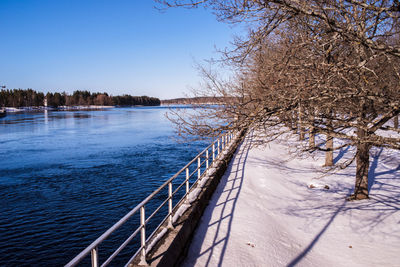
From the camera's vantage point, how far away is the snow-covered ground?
221 inches

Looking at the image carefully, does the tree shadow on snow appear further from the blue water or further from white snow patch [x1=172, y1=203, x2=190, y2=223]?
the blue water

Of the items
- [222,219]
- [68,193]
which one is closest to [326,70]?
[222,219]

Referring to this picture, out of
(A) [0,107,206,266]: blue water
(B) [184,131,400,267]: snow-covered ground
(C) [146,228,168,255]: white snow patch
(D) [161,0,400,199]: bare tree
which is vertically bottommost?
(A) [0,107,206,266]: blue water

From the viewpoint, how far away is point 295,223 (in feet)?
24.6

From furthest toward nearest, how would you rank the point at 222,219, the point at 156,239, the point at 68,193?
1. the point at 68,193
2. the point at 222,219
3. the point at 156,239

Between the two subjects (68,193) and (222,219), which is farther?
(68,193)

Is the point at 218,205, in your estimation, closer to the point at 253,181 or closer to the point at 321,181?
the point at 253,181

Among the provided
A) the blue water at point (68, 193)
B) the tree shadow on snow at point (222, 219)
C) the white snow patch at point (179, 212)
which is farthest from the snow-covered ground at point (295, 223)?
the blue water at point (68, 193)

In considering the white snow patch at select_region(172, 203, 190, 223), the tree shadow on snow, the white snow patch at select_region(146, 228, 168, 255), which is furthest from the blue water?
the white snow patch at select_region(146, 228, 168, 255)

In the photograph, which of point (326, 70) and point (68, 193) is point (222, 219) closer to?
point (326, 70)

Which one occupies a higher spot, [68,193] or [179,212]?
[179,212]

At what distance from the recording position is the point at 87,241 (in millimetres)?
9203

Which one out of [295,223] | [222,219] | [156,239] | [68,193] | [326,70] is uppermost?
[326,70]

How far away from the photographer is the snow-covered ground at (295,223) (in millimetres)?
5609
